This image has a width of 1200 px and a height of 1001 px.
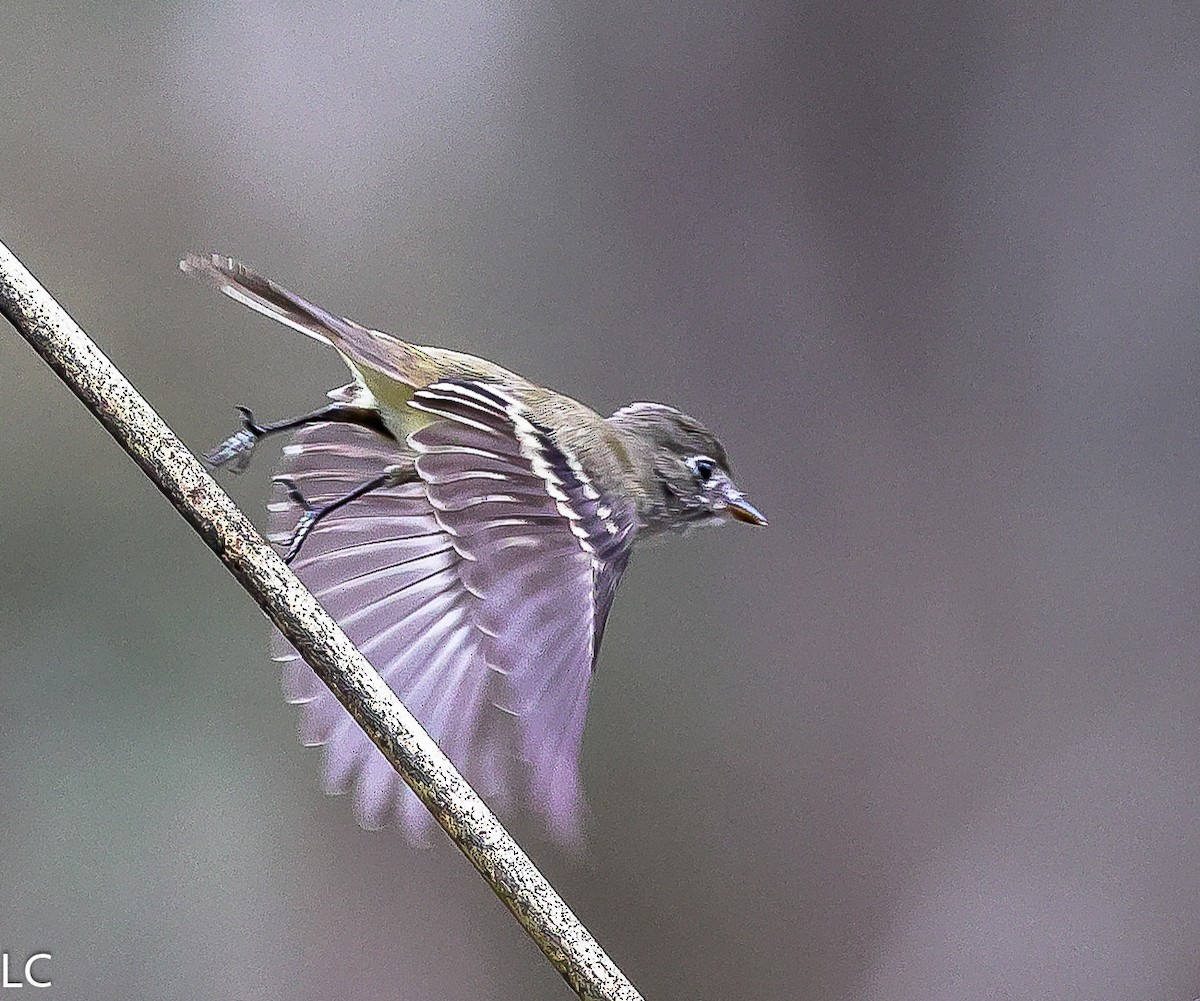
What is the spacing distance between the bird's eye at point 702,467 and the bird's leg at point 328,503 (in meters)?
0.19

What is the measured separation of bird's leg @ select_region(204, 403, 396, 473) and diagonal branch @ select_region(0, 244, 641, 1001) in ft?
0.51

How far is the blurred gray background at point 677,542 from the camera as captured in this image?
1.20 metres

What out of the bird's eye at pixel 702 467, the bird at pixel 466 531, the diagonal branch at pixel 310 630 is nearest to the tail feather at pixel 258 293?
the bird at pixel 466 531

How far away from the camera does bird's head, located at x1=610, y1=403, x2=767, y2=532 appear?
0.74 meters

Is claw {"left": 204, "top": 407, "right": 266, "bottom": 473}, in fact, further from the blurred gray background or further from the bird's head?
the blurred gray background

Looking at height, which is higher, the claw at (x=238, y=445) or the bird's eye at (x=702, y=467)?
the claw at (x=238, y=445)

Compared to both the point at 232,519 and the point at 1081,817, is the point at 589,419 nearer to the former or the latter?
the point at 232,519

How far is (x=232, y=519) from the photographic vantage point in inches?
16.4

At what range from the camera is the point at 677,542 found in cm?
122

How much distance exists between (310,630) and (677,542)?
822 mm

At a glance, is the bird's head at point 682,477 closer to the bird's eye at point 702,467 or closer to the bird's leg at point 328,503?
the bird's eye at point 702,467

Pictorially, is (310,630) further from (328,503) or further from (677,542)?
(677,542)

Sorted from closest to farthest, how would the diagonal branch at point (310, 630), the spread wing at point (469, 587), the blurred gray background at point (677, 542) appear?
the diagonal branch at point (310, 630), the spread wing at point (469, 587), the blurred gray background at point (677, 542)

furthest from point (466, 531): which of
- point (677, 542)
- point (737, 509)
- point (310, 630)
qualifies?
point (677, 542)
